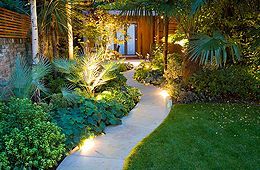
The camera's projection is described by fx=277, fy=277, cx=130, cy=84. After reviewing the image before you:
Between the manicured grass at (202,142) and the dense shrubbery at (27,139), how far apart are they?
987 millimetres

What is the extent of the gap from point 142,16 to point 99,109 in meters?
2.52

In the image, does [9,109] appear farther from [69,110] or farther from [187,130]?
[187,130]

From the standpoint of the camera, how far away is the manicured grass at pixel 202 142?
367 centimetres

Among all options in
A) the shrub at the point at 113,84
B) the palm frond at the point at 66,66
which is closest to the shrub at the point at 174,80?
the shrub at the point at 113,84

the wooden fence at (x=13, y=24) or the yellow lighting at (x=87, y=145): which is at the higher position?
the wooden fence at (x=13, y=24)

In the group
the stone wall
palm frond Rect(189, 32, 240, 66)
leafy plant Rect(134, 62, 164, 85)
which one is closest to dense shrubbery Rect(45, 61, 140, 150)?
the stone wall

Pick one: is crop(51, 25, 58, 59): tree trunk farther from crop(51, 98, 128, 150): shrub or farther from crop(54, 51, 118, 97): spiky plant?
crop(51, 98, 128, 150): shrub

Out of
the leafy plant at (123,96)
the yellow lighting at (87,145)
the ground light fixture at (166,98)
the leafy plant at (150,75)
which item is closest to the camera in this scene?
the yellow lighting at (87,145)

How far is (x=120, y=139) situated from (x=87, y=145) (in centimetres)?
55

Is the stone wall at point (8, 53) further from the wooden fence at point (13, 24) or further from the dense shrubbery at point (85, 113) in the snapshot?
the dense shrubbery at point (85, 113)

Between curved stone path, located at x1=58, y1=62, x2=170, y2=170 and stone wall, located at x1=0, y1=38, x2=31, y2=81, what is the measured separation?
2337 millimetres

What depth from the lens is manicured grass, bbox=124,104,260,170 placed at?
367cm

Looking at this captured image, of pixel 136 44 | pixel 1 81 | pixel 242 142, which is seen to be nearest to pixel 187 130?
pixel 242 142

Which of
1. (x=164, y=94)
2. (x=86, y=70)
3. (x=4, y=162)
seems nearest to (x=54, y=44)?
(x=86, y=70)
